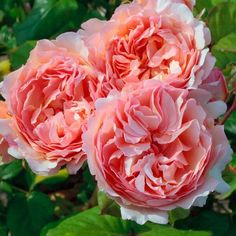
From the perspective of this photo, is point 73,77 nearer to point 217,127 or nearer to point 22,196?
point 217,127

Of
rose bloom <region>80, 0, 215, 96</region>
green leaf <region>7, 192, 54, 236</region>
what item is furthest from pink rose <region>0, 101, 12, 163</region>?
green leaf <region>7, 192, 54, 236</region>

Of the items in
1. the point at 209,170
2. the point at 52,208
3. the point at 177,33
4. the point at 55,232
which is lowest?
the point at 52,208

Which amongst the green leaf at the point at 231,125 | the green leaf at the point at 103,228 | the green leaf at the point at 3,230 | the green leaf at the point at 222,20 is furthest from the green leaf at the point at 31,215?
the green leaf at the point at 222,20

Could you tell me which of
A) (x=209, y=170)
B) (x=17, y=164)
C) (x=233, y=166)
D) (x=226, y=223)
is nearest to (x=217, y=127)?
(x=209, y=170)

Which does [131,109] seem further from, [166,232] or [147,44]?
[166,232]

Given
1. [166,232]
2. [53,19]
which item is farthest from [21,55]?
[166,232]

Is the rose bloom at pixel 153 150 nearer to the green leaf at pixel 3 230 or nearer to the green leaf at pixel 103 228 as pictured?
the green leaf at pixel 103 228
